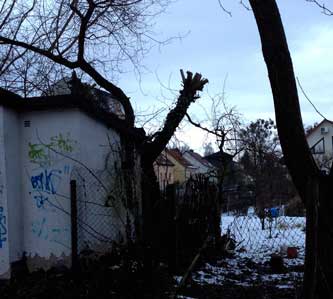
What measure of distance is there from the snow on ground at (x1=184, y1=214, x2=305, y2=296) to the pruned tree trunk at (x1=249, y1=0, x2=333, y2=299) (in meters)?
1.96

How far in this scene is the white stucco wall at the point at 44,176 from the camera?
775 centimetres

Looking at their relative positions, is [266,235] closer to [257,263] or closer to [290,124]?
[257,263]

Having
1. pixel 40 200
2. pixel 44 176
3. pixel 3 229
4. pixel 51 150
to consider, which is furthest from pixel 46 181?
pixel 3 229

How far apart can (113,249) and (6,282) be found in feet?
5.74

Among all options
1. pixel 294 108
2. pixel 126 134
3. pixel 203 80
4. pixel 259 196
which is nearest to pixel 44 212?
pixel 126 134

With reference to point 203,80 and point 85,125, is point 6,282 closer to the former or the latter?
point 85,125

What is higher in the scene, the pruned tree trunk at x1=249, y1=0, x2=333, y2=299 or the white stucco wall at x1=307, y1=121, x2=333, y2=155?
the white stucco wall at x1=307, y1=121, x2=333, y2=155

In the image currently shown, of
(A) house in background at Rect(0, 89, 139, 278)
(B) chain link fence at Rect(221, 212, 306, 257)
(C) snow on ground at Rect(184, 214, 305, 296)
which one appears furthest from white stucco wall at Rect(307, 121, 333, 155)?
(A) house in background at Rect(0, 89, 139, 278)

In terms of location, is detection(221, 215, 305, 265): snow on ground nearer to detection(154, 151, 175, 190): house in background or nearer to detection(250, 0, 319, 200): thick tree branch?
detection(154, 151, 175, 190): house in background

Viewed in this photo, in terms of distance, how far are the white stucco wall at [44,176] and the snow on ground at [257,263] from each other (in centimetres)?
225

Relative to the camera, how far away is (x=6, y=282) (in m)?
7.32

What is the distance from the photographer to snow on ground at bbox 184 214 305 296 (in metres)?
7.67

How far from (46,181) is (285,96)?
14.1 ft

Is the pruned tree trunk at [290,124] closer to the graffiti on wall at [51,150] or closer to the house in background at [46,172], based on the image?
the house in background at [46,172]
